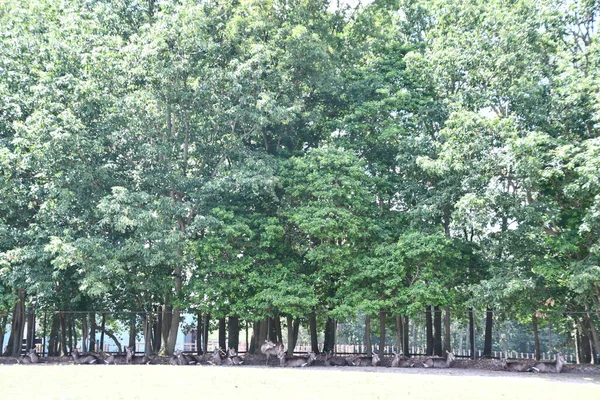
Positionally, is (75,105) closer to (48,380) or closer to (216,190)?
(216,190)

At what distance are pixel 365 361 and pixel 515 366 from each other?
5347 millimetres

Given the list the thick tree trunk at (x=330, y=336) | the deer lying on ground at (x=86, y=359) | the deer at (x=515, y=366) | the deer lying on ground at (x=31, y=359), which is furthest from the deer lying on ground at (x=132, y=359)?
the deer at (x=515, y=366)

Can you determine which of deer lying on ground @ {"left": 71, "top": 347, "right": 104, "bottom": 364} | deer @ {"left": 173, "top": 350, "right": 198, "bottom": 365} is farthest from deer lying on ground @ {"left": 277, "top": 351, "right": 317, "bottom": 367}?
deer lying on ground @ {"left": 71, "top": 347, "right": 104, "bottom": 364}

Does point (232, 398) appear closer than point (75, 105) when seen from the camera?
Yes

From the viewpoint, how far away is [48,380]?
12.5 metres

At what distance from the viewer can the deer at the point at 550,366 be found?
61.9 feet

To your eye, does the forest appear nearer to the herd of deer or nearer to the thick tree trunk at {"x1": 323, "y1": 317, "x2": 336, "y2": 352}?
Result: the herd of deer

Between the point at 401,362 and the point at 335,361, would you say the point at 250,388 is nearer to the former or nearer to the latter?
the point at 335,361

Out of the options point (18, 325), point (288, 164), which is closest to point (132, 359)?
point (18, 325)

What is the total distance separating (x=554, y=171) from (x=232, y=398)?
12.5 m

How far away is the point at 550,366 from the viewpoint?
63.3ft

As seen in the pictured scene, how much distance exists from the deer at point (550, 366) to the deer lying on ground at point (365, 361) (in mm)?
5375

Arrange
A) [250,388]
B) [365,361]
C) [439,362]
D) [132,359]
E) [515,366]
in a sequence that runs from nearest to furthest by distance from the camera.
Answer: [250,388]
[515,366]
[132,359]
[439,362]
[365,361]

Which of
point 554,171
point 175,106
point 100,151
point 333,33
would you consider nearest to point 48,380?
point 100,151
